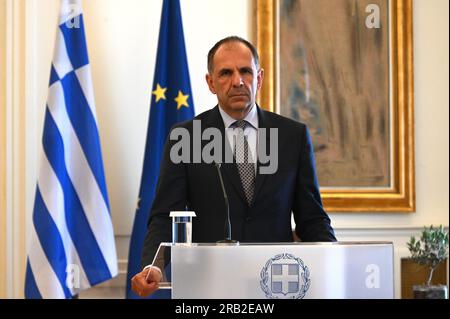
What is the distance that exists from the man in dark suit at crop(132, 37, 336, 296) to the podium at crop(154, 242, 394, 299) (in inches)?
23.9

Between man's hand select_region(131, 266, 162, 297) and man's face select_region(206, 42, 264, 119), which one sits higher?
man's face select_region(206, 42, 264, 119)

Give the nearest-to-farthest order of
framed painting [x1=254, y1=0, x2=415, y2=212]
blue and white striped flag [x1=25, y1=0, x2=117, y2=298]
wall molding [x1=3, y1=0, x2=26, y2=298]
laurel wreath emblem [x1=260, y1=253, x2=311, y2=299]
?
laurel wreath emblem [x1=260, y1=253, x2=311, y2=299] → blue and white striped flag [x1=25, y1=0, x2=117, y2=298] → wall molding [x1=3, y1=0, x2=26, y2=298] → framed painting [x1=254, y1=0, x2=415, y2=212]

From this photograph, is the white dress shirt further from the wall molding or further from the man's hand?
the wall molding

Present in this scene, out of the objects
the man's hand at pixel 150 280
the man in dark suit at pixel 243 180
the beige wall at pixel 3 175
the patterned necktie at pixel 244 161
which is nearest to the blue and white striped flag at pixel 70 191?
the beige wall at pixel 3 175

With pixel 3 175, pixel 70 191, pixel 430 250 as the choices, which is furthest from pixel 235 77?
pixel 3 175

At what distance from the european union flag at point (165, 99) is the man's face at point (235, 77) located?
163 centimetres

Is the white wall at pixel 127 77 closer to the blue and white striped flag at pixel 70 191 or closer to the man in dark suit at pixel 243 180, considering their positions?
the blue and white striped flag at pixel 70 191

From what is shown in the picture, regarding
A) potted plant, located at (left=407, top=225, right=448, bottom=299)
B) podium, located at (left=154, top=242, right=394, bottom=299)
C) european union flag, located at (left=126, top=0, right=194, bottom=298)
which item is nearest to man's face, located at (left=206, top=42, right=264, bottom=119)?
podium, located at (left=154, top=242, right=394, bottom=299)

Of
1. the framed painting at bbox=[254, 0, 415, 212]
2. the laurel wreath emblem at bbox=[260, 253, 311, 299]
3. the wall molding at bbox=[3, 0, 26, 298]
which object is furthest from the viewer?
the framed painting at bbox=[254, 0, 415, 212]

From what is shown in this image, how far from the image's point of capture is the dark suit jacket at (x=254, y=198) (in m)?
2.68

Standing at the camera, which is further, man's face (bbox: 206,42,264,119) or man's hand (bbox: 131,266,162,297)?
man's face (bbox: 206,42,264,119)

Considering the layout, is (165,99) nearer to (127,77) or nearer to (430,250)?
(127,77)

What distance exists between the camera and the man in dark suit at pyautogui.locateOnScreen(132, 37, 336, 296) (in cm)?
269
